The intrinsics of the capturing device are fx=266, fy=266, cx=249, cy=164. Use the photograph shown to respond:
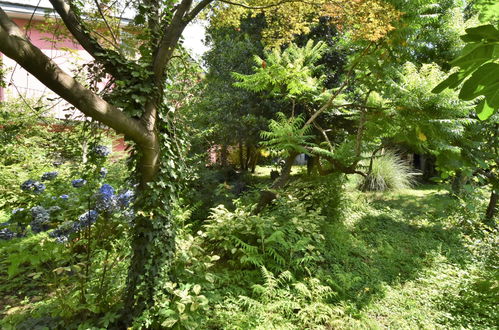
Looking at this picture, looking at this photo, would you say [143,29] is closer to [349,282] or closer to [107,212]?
[107,212]

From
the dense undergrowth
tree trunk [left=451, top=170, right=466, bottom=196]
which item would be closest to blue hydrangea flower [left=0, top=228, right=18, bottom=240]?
the dense undergrowth

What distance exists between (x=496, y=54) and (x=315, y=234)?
4.13m

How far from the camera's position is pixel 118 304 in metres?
2.69

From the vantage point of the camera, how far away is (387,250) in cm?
486

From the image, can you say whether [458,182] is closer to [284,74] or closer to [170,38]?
[284,74]

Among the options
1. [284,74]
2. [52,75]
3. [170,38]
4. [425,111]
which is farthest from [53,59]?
[425,111]

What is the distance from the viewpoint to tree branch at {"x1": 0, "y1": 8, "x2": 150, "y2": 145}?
4.70ft

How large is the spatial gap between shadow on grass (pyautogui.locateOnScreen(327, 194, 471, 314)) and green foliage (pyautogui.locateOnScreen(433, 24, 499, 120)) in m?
3.49

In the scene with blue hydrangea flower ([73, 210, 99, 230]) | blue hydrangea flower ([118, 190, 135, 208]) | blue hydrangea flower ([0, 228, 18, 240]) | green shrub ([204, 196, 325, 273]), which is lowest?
green shrub ([204, 196, 325, 273])

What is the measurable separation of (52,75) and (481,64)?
78.6 inches

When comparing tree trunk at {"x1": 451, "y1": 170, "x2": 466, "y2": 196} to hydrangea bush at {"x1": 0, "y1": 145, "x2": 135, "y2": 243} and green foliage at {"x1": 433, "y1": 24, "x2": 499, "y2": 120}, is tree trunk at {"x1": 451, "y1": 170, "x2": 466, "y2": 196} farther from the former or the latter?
green foliage at {"x1": 433, "y1": 24, "x2": 499, "y2": 120}

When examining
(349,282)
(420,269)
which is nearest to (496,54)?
(349,282)

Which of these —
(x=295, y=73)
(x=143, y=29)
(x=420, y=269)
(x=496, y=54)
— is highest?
(x=295, y=73)

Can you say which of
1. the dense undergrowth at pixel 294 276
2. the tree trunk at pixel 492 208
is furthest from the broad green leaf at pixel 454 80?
the tree trunk at pixel 492 208
